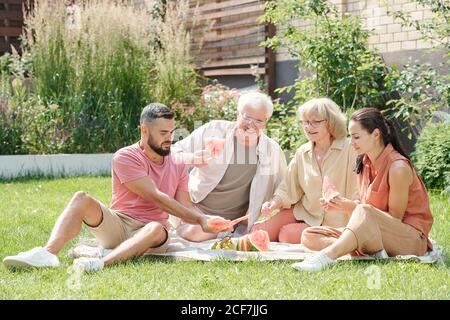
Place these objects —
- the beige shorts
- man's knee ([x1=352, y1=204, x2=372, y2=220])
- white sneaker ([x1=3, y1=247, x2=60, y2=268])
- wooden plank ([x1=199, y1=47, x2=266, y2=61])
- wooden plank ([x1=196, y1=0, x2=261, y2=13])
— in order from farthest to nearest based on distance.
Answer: wooden plank ([x1=196, y1=0, x2=261, y2=13]) → wooden plank ([x1=199, y1=47, x2=266, y2=61]) → the beige shorts → man's knee ([x1=352, y1=204, x2=372, y2=220]) → white sneaker ([x1=3, y1=247, x2=60, y2=268])

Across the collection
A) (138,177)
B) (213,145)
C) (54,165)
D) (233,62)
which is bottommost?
(54,165)

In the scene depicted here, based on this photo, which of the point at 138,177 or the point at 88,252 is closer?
the point at 138,177

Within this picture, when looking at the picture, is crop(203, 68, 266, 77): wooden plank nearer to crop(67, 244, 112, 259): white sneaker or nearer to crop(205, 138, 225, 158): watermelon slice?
crop(205, 138, 225, 158): watermelon slice

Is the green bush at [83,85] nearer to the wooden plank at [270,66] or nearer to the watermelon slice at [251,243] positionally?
the wooden plank at [270,66]

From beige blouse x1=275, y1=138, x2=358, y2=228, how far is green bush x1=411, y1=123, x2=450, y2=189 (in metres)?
2.34

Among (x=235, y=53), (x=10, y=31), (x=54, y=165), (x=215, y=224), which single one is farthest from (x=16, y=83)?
(x=215, y=224)

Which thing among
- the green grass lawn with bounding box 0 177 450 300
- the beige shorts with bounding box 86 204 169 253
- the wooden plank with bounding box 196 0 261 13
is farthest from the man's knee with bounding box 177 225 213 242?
the wooden plank with bounding box 196 0 261 13

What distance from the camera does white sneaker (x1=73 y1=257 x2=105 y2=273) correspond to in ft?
15.1

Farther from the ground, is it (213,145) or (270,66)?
(270,66)

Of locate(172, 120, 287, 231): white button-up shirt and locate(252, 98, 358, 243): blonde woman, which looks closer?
locate(252, 98, 358, 243): blonde woman

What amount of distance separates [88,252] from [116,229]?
0.86 feet

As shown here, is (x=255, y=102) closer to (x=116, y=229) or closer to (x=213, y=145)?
(x=213, y=145)

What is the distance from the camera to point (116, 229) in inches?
204

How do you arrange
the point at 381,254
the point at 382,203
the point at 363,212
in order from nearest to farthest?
the point at 363,212 < the point at 381,254 < the point at 382,203
